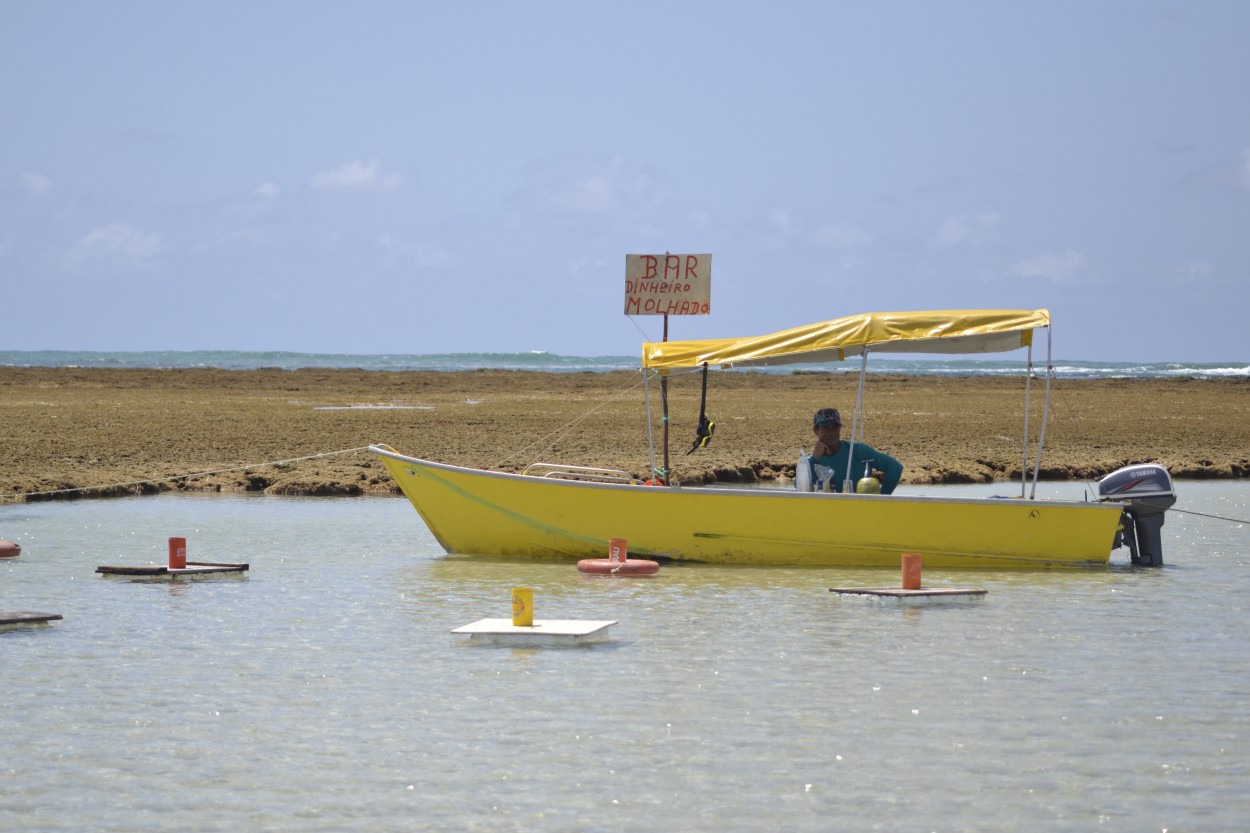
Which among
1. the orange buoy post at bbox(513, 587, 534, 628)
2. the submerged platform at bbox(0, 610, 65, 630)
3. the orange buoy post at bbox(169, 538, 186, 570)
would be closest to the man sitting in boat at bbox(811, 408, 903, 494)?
the orange buoy post at bbox(513, 587, 534, 628)

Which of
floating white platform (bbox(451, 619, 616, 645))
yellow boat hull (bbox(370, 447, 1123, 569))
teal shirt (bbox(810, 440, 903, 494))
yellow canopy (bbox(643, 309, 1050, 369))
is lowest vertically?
floating white platform (bbox(451, 619, 616, 645))

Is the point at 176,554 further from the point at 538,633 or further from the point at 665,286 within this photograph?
the point at 665,286

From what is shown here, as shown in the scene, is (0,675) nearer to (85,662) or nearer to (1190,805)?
(85,662)

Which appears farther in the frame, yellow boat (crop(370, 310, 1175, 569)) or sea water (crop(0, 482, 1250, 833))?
yellow boat (crop(370, 310, 1175, 569))

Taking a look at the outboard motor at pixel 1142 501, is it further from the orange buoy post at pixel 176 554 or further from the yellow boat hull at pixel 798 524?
the orange buoy post at pixel 176 554

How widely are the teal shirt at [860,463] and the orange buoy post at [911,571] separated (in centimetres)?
178

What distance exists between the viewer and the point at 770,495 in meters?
13.1

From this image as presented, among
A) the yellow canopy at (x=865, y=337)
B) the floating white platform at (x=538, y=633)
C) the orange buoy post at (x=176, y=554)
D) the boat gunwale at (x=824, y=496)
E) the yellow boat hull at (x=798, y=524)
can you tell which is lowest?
the floating white platform at (x=538, y=633)

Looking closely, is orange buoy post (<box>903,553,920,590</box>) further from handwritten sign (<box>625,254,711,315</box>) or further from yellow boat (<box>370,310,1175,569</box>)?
handwritten sign (<box>625,254,711,315</box>)

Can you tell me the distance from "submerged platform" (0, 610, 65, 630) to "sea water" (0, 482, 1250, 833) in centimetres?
6

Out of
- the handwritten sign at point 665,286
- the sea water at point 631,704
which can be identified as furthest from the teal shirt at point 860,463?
the handwritten sign at point 665,286

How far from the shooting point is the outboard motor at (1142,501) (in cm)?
1330

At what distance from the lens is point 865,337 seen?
13266 millimetres

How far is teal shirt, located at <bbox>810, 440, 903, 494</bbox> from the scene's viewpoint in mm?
13516
